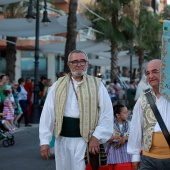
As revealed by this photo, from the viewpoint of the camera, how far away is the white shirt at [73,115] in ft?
16.8

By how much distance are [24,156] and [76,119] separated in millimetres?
5884

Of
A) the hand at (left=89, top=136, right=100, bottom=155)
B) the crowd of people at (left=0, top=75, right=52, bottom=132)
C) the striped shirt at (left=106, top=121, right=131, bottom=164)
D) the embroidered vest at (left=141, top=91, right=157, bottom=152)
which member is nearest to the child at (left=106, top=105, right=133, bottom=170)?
Answer: the striped shirt at (left=106, top=121, right=131, bottom=164)

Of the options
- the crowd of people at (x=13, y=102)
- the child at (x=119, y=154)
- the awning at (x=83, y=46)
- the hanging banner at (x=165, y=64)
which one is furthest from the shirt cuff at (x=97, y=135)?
the awning at (x=83, y=46)

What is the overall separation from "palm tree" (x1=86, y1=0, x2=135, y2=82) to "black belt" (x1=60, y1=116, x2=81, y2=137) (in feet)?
77.4

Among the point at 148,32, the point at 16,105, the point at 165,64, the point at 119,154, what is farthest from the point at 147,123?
the point at 148,32

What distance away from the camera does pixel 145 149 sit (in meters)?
4.60

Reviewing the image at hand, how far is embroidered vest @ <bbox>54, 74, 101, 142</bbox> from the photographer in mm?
5102

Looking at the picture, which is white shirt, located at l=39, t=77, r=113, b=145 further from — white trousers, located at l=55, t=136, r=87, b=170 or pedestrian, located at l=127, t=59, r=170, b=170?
pedestrian, located at l=127, t=59, r=170, b=170

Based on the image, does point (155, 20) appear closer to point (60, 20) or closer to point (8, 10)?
point (8, 10)

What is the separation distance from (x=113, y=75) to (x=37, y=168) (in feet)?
78.6

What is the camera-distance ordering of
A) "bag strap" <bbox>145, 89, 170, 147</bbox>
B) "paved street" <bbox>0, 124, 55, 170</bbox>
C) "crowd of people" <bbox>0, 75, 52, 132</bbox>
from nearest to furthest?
"bag strap" <bbox>145, 89, 170, 147</bbox>, "paved street" <bbox>0, 124, 55, 170</bbox>, "crowd of people" <bbox>0, 75, 52, 132</bbox>

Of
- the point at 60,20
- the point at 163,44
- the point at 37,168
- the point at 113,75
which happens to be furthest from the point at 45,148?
the point at 113,75

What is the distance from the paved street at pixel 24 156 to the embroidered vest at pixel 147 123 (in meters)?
4.76

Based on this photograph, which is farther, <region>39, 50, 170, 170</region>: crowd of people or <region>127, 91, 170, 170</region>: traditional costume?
<region>39, 50, 170, 170</region>: crowd of people
